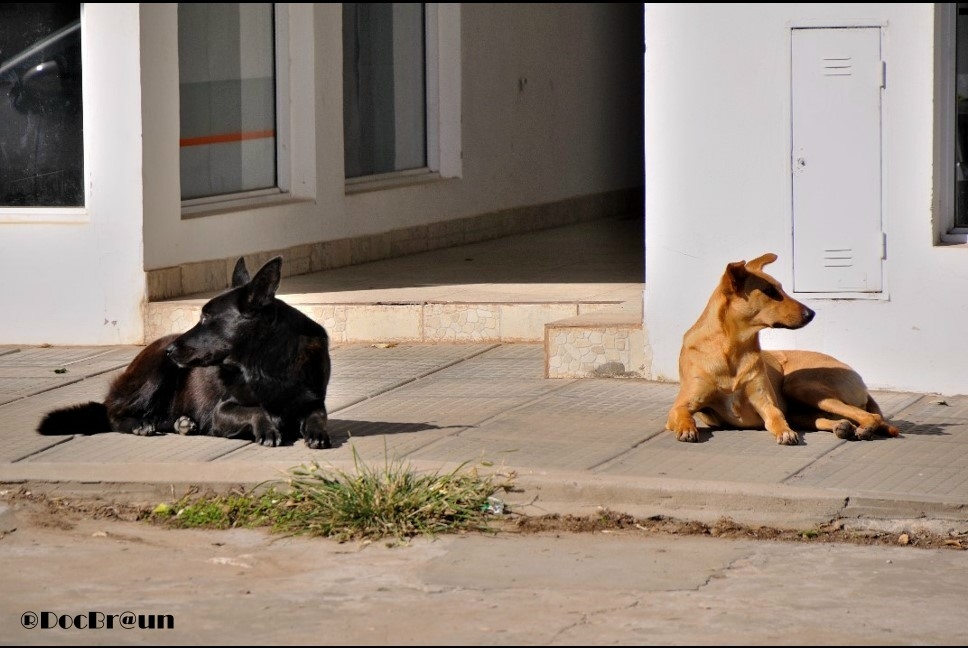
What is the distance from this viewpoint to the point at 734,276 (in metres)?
8.02

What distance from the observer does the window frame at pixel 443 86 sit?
14695 mm

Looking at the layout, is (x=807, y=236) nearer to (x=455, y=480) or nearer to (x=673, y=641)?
(x=455, y=480)

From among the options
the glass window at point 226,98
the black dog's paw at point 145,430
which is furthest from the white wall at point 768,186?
the glass window at point 226,98

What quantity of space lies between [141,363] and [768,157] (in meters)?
3.64

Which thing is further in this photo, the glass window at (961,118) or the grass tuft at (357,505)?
the glass window at (961,118)

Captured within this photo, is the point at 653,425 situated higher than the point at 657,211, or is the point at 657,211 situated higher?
the point at 657,211

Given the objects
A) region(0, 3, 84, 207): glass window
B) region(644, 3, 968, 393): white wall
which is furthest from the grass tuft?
region(0, 3, 84, 207): glass window

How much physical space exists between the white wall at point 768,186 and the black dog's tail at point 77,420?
3.16 m

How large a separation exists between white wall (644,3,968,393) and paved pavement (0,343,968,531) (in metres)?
0.34

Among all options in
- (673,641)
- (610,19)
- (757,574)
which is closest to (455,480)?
(757,574)

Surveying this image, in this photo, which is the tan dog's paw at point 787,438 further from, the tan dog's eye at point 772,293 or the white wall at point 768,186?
the white wall at point 768,186

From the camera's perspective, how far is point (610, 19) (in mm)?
17891

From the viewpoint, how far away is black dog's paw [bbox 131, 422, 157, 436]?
8.29 metres

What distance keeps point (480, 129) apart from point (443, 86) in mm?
635
